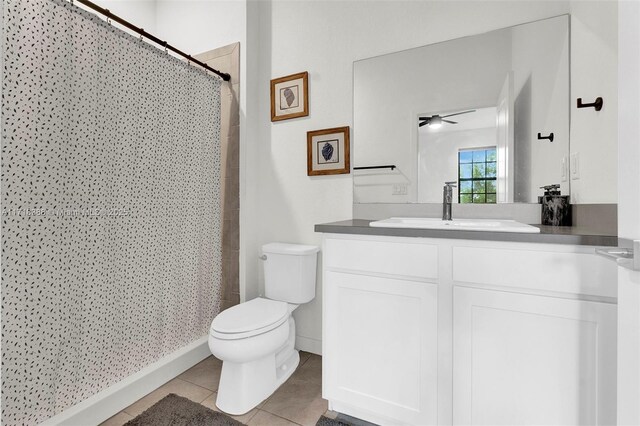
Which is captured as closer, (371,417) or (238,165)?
(371,417)

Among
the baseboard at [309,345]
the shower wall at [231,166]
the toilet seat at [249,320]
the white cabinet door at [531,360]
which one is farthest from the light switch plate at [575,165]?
the shower wall at [231,166]

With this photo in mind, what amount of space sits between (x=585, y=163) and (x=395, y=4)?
53.1 inches

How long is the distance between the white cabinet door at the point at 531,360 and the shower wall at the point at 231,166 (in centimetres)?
157

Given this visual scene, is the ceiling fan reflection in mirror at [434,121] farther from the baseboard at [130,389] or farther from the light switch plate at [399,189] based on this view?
the baseboard at [130,389]

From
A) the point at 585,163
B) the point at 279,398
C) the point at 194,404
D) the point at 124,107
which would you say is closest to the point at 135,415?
the point at 194,404

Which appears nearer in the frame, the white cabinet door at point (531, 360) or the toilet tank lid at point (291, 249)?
the white cabinet door at point (531, 360)

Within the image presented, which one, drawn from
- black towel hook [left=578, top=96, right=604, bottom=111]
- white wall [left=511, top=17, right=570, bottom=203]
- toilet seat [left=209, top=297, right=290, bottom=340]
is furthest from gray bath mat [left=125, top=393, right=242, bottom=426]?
black towel hook [left=578, top=96, right=604, bottom=111]

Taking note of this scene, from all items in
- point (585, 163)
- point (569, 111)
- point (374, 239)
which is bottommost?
point (374, 239)

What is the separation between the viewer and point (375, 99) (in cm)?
194

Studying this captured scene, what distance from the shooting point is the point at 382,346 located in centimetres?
135

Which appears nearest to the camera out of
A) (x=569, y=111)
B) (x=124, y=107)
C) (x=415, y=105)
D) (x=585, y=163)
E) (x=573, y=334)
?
(x=573, y=334)

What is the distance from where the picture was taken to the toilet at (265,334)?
5.03 ft

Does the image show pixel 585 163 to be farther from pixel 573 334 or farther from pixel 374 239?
pixel 374 239

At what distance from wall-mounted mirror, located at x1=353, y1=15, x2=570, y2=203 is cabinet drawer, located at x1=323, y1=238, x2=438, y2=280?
0.61 m
